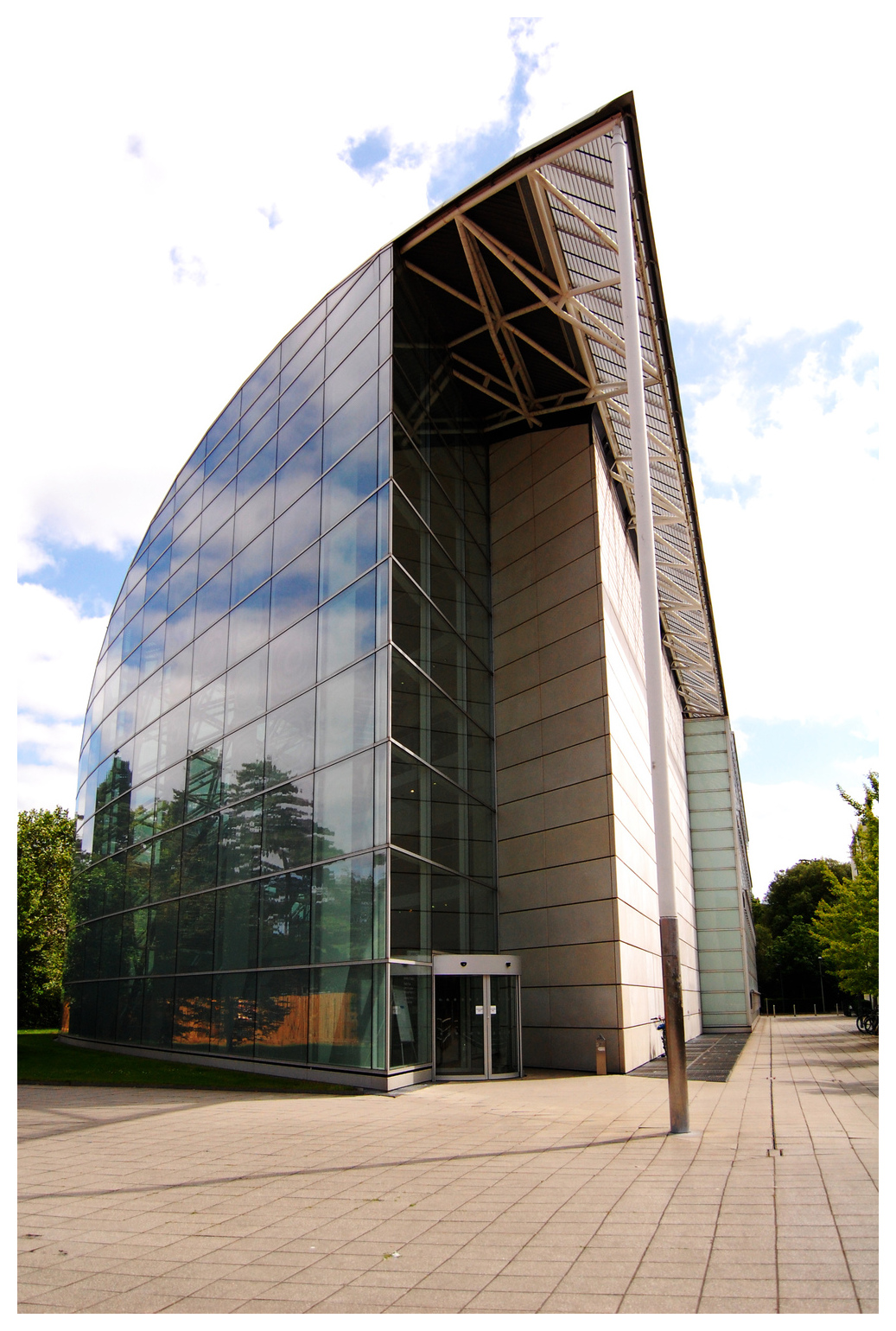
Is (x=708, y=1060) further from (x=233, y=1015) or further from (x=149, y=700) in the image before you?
(x=149, y=700)

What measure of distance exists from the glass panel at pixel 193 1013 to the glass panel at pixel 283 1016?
11.3 feet

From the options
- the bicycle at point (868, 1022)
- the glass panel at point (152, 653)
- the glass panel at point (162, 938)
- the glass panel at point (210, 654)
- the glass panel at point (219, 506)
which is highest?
the glass panel at point (219, 506)

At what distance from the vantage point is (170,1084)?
18719mm

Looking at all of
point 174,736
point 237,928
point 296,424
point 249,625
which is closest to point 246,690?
point 249,625

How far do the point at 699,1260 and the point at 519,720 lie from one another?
1942 cm

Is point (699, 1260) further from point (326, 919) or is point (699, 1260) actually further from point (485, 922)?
point (485, 922)

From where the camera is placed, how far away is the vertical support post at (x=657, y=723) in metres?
12.0

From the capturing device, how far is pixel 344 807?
18.9m

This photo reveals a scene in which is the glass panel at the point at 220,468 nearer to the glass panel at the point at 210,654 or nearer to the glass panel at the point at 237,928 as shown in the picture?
the glass panel at the point at 210,654

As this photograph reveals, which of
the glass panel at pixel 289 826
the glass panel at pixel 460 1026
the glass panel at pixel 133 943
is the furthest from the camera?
the glass panel at pixel 133 943

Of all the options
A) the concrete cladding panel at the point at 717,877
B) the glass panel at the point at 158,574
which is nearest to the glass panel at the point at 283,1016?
the glass panel at the point at 158,574

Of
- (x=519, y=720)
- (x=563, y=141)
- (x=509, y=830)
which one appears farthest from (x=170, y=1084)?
(x=563, y=141)

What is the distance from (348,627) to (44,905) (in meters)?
27.1

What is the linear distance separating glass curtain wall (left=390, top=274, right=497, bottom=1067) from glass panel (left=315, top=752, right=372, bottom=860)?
59cm
